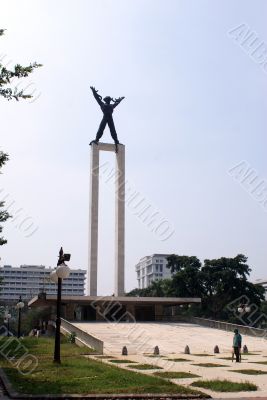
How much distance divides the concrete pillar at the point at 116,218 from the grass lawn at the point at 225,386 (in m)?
39.0

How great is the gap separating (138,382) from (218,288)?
5183cm

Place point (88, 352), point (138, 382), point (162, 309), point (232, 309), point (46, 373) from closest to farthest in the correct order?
point (138, 382)
point (46, 373)
point (88, 352)
point (162, 309)
point (232, 309)

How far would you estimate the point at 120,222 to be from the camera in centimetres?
5319

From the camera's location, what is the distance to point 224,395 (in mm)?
9578

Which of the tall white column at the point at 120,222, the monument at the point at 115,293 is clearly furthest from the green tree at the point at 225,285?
the tall white column at the point at 120,222

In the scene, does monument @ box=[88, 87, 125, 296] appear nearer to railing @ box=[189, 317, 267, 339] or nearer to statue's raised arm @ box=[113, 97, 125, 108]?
statue's raised arm @ box=[113, 97, 125, 108]

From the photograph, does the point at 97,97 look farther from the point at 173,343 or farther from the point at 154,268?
the point at 154,268

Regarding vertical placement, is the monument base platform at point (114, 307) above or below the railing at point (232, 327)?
above

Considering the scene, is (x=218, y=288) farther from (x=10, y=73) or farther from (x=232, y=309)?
(x=10, y=73)

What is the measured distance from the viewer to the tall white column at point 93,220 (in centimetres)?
5012

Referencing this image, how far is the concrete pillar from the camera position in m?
50.7

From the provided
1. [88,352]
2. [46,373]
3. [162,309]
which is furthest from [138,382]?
[162,309]

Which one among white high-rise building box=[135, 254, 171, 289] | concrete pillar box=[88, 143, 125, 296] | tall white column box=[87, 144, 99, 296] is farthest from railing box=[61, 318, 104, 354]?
white high-rise building box=[135, 254, 171, 289]

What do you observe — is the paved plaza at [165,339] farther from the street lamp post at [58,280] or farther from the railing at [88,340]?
the street lamp post at [58,280]
